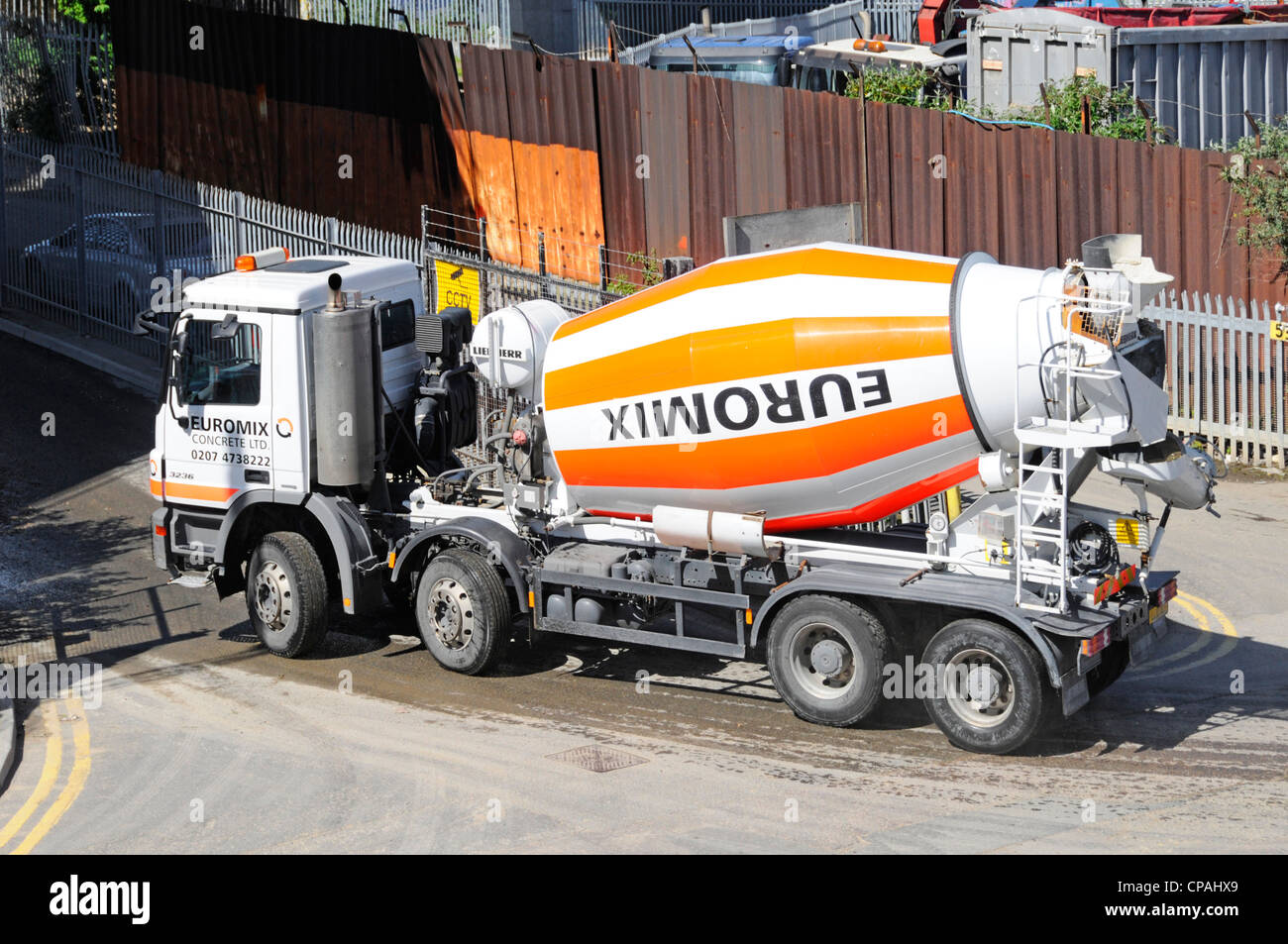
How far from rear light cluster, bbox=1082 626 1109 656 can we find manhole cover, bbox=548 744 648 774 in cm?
A: 308

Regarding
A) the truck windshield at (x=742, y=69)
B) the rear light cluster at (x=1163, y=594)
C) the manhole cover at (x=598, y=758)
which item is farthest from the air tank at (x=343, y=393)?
the truck windshield at (x=742, y=69)

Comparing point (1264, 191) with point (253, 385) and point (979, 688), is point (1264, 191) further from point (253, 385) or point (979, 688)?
point (253, 385)

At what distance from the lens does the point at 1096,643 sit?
1038 centimetres

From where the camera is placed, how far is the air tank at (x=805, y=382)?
10.6 meters

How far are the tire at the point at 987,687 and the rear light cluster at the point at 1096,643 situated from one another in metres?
0.34

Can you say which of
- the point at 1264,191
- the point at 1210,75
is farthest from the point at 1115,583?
the point at 1210,75

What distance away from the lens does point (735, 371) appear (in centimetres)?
1130

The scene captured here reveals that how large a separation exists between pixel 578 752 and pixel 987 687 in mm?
2903

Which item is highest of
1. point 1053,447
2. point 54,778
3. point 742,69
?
point 742,69

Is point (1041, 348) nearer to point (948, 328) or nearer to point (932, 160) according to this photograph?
point (948, 328)

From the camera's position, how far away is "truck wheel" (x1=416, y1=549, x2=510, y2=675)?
41.7ft

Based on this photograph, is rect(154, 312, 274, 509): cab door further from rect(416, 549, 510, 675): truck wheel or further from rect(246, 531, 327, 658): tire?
rect(416, 549, 510, 675): truck wheel

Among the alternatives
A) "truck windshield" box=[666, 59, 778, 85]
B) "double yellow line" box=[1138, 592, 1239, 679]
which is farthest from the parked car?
"double yellow line" box=[1138, 592, 1239, 679]
